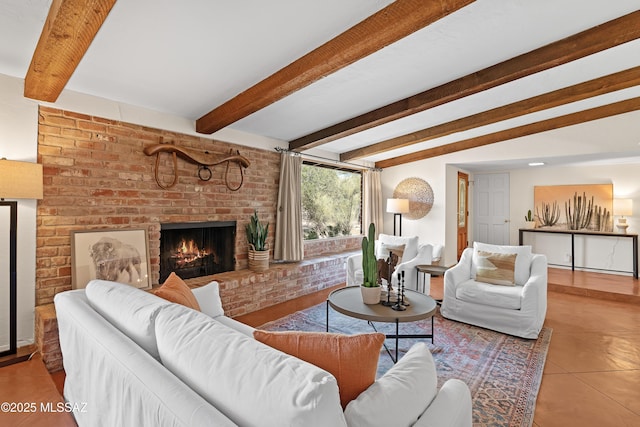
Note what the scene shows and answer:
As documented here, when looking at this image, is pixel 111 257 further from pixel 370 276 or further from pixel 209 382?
pixel 209 382

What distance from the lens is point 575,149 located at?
476cm

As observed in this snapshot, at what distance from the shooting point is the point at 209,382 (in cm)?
100

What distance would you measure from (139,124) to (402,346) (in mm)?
3322

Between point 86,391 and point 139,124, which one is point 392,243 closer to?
point 139,124

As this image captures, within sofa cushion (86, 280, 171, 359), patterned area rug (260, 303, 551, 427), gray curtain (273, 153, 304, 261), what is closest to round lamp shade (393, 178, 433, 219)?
gray curtain (273, 153, 304, 261)

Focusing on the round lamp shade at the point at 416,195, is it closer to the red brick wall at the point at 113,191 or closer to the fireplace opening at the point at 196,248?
the red brick wall at the point at 113,191

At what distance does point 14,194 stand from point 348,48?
254 cm

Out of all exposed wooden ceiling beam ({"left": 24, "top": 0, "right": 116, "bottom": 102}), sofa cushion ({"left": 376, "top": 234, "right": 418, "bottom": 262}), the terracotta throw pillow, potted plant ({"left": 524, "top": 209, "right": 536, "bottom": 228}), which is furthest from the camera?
potted plant ({"left": 524, "top": 209, "right": 536, "bottom": 228})

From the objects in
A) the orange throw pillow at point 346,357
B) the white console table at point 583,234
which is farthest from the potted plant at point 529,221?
the orange throw pillow at point 346,357

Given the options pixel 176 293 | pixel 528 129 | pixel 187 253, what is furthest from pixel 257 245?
pixel 528 129

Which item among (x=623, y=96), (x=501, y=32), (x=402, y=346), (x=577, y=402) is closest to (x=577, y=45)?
(x=501, y=32)

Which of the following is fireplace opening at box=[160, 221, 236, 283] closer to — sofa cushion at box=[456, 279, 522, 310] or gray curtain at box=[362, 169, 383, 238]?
sofa cushion at box=[456, 279, 522, 310]

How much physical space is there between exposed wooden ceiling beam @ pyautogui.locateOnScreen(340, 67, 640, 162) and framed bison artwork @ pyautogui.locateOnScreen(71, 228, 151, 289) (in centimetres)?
389

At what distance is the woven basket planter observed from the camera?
4.15 metres
